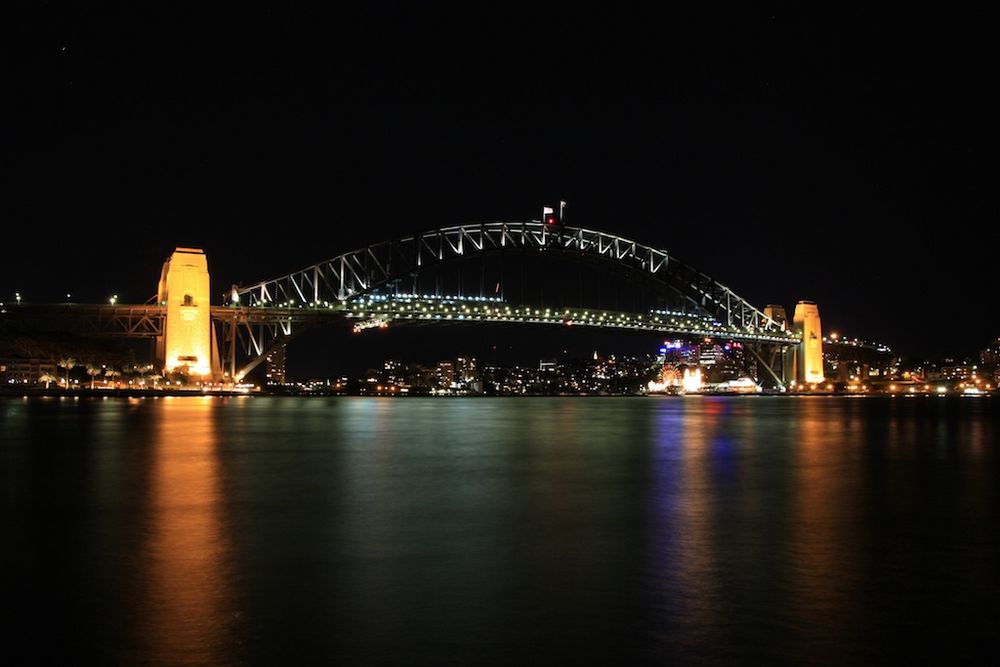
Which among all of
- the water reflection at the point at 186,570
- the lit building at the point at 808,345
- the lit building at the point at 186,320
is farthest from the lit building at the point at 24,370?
the lit building at the point at 808,345

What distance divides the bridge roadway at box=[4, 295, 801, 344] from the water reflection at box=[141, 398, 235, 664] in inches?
1943

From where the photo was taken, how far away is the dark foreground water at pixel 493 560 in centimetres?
594

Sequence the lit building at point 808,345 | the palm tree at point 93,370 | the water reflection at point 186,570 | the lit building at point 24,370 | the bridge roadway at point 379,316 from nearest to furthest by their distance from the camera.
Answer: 1. the water reflection at point 186,570
2. the bridge roadway at point 379,316
3. the palm tree at point 93,370
4. the lit building at point 24,370
5. the lit building at point 808,345

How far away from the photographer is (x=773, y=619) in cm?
645

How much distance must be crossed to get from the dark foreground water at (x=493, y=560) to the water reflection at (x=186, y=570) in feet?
0.10

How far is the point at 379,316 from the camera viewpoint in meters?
69.8

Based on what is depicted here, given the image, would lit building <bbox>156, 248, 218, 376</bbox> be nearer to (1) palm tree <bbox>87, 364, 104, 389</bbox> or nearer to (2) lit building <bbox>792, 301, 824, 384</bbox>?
(1) palm tree <bbox>87, 364, 104, 389</bbox>

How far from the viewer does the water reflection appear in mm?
5871

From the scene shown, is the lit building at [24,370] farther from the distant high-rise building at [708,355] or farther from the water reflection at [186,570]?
the distant high-rise building at [708,355]

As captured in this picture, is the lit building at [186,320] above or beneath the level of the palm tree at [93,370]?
above

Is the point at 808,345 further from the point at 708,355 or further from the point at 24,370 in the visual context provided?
the point at 24,370

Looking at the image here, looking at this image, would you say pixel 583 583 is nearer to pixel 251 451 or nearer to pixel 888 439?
pixel 251 451

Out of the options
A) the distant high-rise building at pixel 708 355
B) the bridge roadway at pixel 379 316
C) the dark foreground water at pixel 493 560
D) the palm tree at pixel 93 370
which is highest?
the bridge roadway at pixel 379 316

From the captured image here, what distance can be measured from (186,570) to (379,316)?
62.3 m
